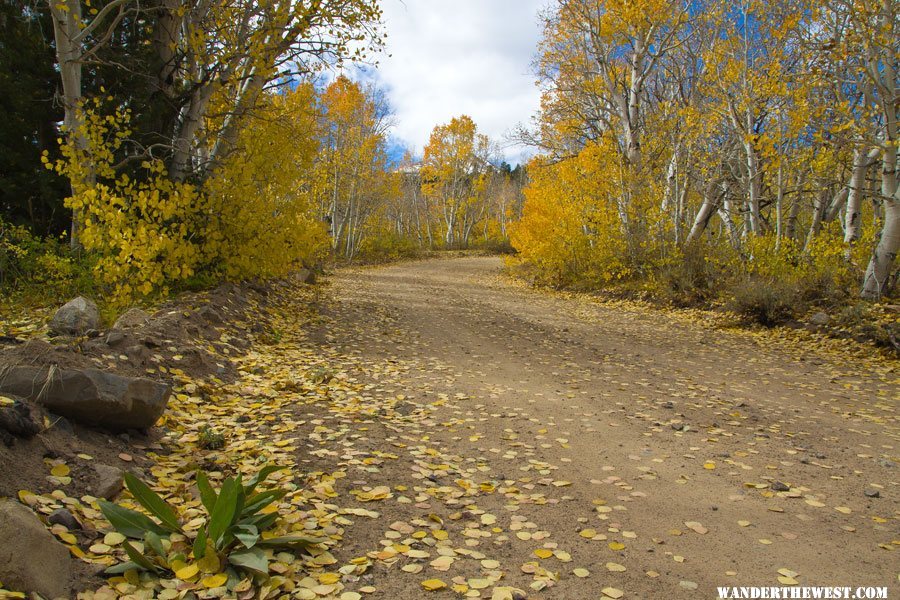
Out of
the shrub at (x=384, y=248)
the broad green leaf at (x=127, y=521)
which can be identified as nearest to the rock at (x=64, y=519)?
the broad green leaf at (x=127, y=521)

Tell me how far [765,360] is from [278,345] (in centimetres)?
705

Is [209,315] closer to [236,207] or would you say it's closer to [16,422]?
[236,207]

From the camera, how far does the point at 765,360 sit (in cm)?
769

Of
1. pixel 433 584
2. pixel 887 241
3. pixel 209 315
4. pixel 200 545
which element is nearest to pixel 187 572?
pixel 200 545

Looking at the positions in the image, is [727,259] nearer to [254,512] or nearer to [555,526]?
[555,526]

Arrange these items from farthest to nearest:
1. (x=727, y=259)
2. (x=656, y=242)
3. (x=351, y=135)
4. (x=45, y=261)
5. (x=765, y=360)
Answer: (x=351, y=135), (x=656, y=242), (x=727, y=259), (x=765, y=360), (x=45, y=261)

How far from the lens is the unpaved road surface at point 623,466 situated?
2.67m

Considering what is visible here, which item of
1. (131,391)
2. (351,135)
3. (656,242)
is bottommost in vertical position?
(131,391)

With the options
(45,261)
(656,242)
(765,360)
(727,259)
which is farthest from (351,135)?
(765,360)

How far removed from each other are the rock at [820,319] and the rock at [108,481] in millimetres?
10466

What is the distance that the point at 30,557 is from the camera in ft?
6.75

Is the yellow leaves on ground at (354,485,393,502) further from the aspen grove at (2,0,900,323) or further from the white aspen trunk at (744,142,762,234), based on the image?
the white aspen trunk at (744,142,762,234)

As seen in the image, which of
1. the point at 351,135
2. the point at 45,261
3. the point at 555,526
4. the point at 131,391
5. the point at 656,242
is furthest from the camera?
the point at 351,135

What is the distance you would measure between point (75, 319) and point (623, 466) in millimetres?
5322
